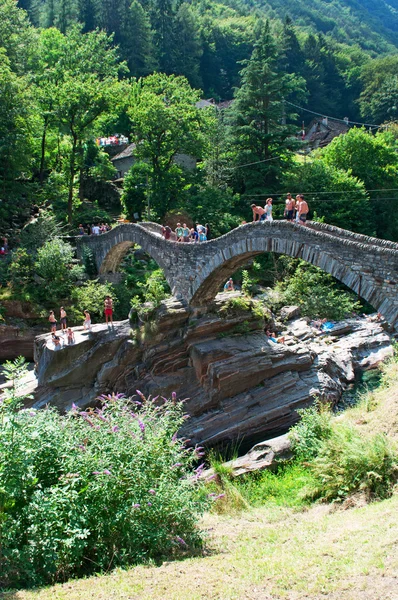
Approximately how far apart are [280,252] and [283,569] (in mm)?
12707

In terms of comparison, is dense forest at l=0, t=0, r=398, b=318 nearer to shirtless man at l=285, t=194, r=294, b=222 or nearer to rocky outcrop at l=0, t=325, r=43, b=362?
rocky outcrop at l=0, t=325, r=43, b=362

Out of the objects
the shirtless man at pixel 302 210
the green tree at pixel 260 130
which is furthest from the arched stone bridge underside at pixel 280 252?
the green tree at pixel 260 130

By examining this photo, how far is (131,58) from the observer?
68.4 meters

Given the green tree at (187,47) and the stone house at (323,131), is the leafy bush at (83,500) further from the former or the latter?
the green tree at (187,47)

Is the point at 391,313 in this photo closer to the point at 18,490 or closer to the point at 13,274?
the point at 18,490

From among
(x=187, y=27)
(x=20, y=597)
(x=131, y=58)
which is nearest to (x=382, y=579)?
(x=20, y=597)

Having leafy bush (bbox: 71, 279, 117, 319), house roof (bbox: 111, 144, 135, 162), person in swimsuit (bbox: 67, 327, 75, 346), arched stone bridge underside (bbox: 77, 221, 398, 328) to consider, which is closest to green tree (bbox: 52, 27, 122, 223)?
arched stone bridge underside (bbox: 77, 221, 398, 328)

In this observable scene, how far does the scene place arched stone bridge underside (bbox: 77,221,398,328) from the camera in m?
15.5

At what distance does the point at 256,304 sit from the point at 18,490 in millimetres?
17213

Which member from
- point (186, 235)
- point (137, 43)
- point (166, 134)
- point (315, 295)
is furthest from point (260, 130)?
point (137, 43)

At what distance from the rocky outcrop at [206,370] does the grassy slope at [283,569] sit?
1099 centimetres

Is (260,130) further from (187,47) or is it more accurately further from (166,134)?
(187,47)

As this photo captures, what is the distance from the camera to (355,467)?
1086 cm

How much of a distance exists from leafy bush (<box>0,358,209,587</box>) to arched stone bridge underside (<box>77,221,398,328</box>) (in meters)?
8.76
